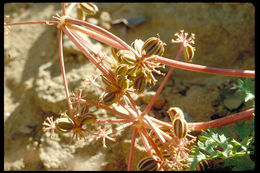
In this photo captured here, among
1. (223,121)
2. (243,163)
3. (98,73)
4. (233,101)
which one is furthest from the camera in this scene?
(98,73)

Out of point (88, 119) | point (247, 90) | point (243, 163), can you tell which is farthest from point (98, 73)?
point (243, 163)

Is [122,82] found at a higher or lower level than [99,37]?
lower

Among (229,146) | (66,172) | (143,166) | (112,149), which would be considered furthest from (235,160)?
(66,172)

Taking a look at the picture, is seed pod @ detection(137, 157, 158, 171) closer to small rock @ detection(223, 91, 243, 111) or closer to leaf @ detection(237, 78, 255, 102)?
leaf @ detection(237, 78, 255, 102)

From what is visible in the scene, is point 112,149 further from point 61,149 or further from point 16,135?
point 16,135

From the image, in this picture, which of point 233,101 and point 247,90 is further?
point 233,101

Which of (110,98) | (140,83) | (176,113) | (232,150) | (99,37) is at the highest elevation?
(99,37)

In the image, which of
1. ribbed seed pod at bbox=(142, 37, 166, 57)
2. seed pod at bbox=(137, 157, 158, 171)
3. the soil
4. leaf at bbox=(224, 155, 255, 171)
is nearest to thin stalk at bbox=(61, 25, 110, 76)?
ribbed seed pod at bbox=(142, 37, 166, 57)

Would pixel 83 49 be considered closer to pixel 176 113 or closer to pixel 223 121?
Result: pixel 176 113
